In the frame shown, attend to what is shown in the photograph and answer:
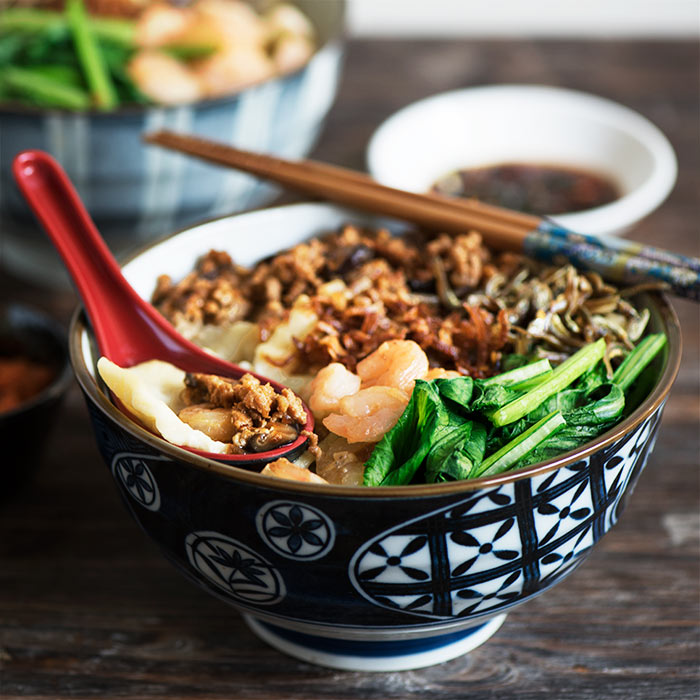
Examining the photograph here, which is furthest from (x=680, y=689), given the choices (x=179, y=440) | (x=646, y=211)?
(x=646, y=211)

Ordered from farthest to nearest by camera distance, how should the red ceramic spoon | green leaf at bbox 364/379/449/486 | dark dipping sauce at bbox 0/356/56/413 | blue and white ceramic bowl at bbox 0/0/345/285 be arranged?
blue and white ceramic bowl at bbox 0/0/345/285 < dark dipping sauce at bbox 0/356/56/413 < the red ceramic spoon < green leaf at bbox 364/379/449/486

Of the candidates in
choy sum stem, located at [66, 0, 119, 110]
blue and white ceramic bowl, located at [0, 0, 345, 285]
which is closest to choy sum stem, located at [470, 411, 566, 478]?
blue and white ceramic bowl, located at [0, 0, 345, 285]

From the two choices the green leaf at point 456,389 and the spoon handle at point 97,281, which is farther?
the spoon handle at point 97,281

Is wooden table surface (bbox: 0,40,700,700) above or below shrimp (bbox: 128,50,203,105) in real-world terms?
below

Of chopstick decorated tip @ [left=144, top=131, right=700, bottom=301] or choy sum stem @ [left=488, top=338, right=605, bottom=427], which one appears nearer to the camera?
choy sum stem @ [left=488, top=338, right=605, bottom=427]

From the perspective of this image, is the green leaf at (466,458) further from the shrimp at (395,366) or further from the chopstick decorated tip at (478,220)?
the chopstick decorated tip at (478,220)

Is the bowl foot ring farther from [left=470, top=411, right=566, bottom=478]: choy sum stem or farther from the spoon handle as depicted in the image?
the spoon handle

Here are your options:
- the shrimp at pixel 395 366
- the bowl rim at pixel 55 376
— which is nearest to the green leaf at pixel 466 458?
the shrimp at pixel 395 366
